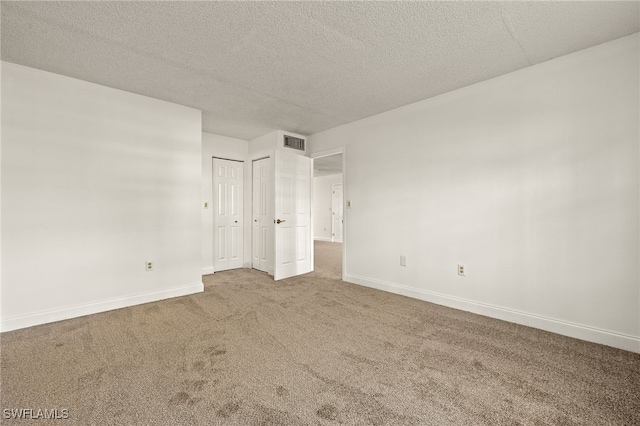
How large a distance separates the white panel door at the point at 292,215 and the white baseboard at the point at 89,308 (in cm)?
139

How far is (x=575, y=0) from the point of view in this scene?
5.88 feet

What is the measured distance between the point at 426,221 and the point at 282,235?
2284 mm

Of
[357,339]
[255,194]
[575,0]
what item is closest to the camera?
[575,0]

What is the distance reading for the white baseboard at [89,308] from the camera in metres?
2.55

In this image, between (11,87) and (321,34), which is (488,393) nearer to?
(321,34)

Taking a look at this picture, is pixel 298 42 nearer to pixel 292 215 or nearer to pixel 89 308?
pixel 292 215

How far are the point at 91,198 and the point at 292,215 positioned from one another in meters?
2.67

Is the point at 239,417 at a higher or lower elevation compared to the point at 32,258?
lower

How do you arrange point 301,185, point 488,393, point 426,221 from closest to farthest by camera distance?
point 488,393, point 426,221, point 301,185

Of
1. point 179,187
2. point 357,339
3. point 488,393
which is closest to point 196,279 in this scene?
point 179,187

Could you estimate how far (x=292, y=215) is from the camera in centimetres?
470

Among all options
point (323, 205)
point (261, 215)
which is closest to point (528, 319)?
point (261, 215)

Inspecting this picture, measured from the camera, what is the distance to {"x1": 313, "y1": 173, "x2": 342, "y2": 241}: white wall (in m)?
9.91

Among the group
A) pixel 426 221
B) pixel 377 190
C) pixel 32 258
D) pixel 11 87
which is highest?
pixel 11 87
